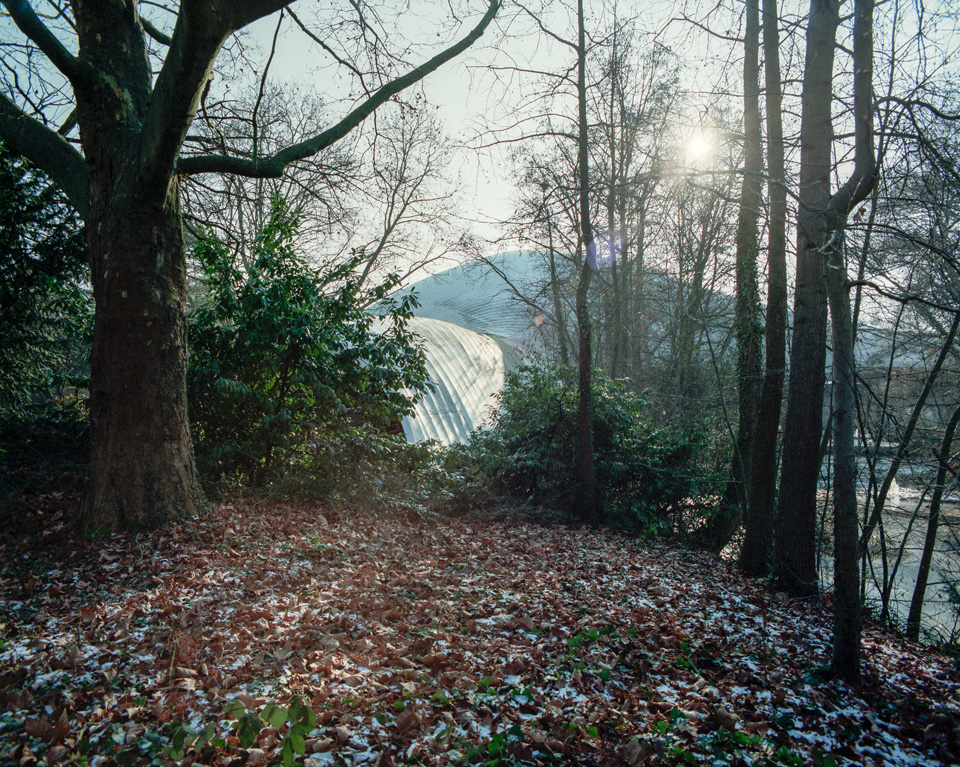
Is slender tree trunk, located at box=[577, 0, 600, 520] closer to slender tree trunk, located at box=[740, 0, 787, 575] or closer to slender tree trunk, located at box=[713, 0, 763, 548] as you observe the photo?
slender tree trunk, located at box=[713, 0, 763, 548]

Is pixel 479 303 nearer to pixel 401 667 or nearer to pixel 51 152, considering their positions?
pixel 51 152

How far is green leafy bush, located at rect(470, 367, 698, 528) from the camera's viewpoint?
10.8 meters

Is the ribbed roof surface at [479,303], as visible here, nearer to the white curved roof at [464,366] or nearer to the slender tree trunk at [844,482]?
the white curved roof at [464,366]

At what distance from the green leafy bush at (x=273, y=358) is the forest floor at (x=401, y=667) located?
2154 millimetres

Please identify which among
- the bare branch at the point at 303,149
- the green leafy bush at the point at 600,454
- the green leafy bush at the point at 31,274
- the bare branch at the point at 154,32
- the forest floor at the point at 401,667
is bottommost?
the forest floor at the point at 401,667

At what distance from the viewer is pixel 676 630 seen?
4.74m

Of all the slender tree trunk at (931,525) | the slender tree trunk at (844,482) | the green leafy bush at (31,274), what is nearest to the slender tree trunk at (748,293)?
the slender tree trunk at (931,525)

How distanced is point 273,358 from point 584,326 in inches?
206

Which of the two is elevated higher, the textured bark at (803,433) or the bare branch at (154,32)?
the bare branch at (154,32)

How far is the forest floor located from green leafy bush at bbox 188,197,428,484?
2.15 meters

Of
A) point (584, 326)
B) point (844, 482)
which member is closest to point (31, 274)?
point (584, 326)

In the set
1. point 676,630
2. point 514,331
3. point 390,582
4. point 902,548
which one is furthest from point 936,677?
point 514,331

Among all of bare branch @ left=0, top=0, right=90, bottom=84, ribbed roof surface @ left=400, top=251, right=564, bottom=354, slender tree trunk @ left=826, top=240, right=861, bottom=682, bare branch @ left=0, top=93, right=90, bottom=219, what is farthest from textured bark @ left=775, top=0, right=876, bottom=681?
ribbed roof surface @ left=400, top=251, right=564, bottom=354

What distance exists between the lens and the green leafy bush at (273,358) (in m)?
8.02
